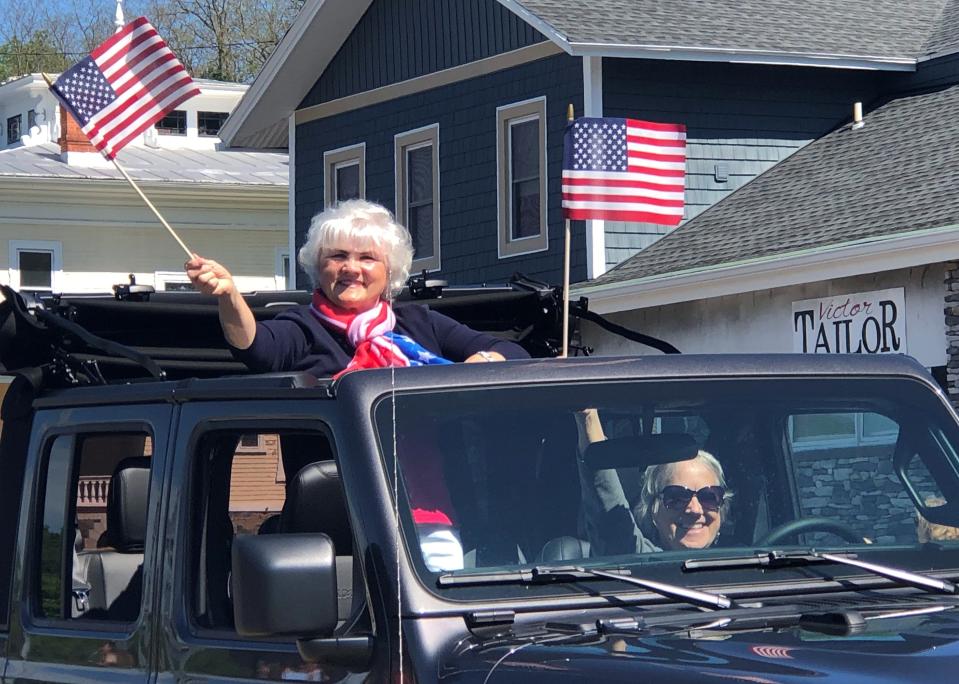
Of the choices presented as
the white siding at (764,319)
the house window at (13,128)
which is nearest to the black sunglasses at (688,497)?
the white siding at (764,319)

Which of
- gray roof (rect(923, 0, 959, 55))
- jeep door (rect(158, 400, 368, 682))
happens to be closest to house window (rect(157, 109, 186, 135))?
gray roof (rect(923, 0, 959, 55))

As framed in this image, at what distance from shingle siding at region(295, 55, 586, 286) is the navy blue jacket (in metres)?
13.7

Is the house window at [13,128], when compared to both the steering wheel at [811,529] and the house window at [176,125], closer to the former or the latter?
the house window at [176,125]

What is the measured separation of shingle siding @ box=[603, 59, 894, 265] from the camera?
1895 cm

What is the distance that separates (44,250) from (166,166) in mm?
3729

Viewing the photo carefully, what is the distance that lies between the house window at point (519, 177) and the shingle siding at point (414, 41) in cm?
79

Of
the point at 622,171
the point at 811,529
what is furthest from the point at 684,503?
the point at 622,171

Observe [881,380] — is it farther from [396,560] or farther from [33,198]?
[33,198]

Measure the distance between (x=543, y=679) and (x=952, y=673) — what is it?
0.68 metres

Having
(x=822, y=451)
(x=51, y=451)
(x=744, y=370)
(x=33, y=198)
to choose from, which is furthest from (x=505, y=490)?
(x=33, y=198)

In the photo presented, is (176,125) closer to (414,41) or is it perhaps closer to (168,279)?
(168,279)

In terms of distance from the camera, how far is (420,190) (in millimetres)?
21609

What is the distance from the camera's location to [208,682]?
3.67 metres

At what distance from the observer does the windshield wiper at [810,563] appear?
139 inches
